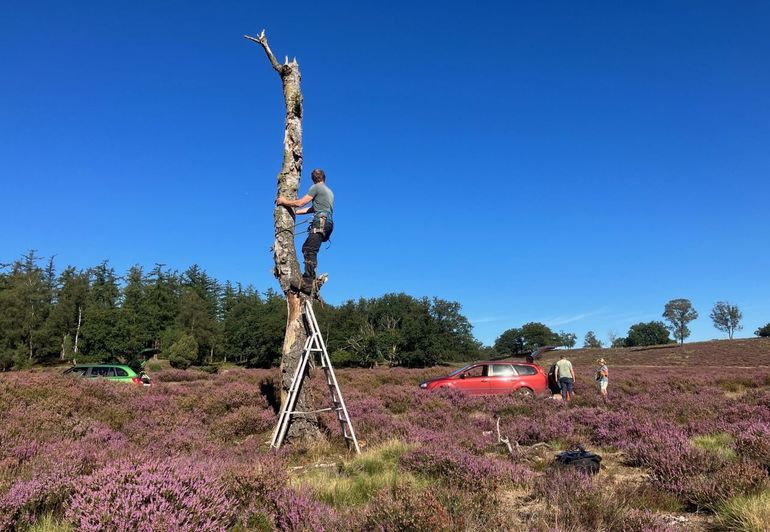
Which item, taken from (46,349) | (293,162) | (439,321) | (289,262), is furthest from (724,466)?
(46,349)

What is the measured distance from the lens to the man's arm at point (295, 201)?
280 inches

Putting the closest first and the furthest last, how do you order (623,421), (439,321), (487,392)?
(623,421) → (487,392) → (439,321)

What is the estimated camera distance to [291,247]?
26.3ft

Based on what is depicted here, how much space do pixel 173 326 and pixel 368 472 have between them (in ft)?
248

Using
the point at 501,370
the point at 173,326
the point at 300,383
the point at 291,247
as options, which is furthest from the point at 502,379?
the point at 173,326

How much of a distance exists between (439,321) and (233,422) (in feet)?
211

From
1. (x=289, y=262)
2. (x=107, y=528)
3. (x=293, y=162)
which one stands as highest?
(x=293, y=162)

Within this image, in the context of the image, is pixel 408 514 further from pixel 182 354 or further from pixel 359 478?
pixel 182 354

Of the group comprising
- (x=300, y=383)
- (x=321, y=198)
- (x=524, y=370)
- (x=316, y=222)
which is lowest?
(x=524, y=370)

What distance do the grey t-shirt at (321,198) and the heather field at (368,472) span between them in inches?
145

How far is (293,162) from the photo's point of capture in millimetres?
8289

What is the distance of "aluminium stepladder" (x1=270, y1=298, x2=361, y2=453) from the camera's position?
6.60 m

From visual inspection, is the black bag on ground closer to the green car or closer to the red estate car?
the red estate car

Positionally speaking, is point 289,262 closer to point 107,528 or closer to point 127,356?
point 107,528
